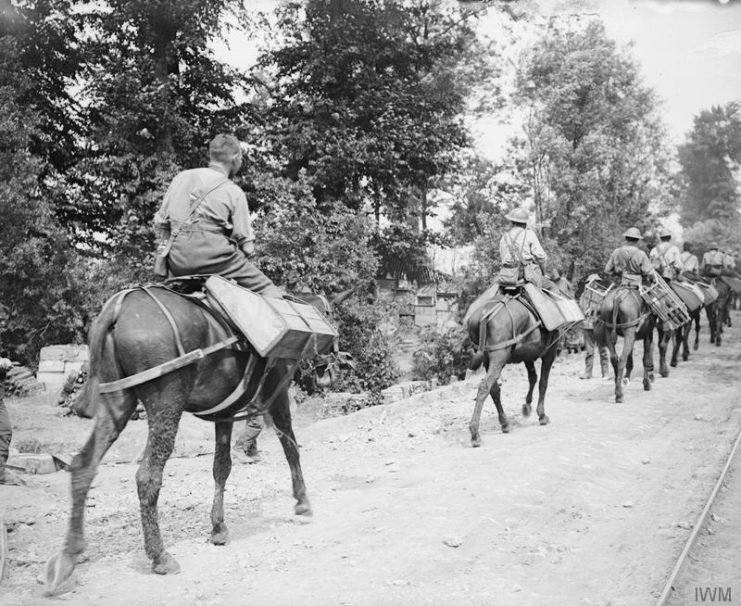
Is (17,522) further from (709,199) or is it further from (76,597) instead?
(709,199)

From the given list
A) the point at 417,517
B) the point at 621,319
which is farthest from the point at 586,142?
the point at 417,517

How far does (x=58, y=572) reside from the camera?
4.79 metres

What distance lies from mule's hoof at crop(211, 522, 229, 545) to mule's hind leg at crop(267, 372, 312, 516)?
2.76ft

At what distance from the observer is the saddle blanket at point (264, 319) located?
18.2ft

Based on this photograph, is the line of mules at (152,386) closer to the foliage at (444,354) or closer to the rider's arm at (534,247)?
the rider's arm at (534,247)

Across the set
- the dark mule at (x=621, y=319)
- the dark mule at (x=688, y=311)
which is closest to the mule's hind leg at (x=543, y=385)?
the dark mule at (x=621, y=319)

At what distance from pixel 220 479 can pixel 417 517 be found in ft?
5.49

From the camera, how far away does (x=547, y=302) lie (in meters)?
9.94

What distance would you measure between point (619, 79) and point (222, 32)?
13.0 meters

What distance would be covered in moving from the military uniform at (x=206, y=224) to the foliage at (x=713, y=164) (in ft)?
75.9

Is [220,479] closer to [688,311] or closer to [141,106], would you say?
[141,106]

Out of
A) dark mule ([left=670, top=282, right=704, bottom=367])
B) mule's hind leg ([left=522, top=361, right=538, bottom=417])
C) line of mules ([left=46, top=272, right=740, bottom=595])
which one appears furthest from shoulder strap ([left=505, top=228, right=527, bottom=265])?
dark mule ([left=670, top=282, right=704, bottom=367])

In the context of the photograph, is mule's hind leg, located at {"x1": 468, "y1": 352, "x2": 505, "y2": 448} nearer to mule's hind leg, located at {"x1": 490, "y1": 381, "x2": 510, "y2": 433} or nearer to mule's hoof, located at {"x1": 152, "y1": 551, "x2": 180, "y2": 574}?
Result: mule's hind leg, located at {"x1": 490, "y1": 381, "x2": 510, "y2": 433}

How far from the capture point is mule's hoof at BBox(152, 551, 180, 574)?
5105mm
